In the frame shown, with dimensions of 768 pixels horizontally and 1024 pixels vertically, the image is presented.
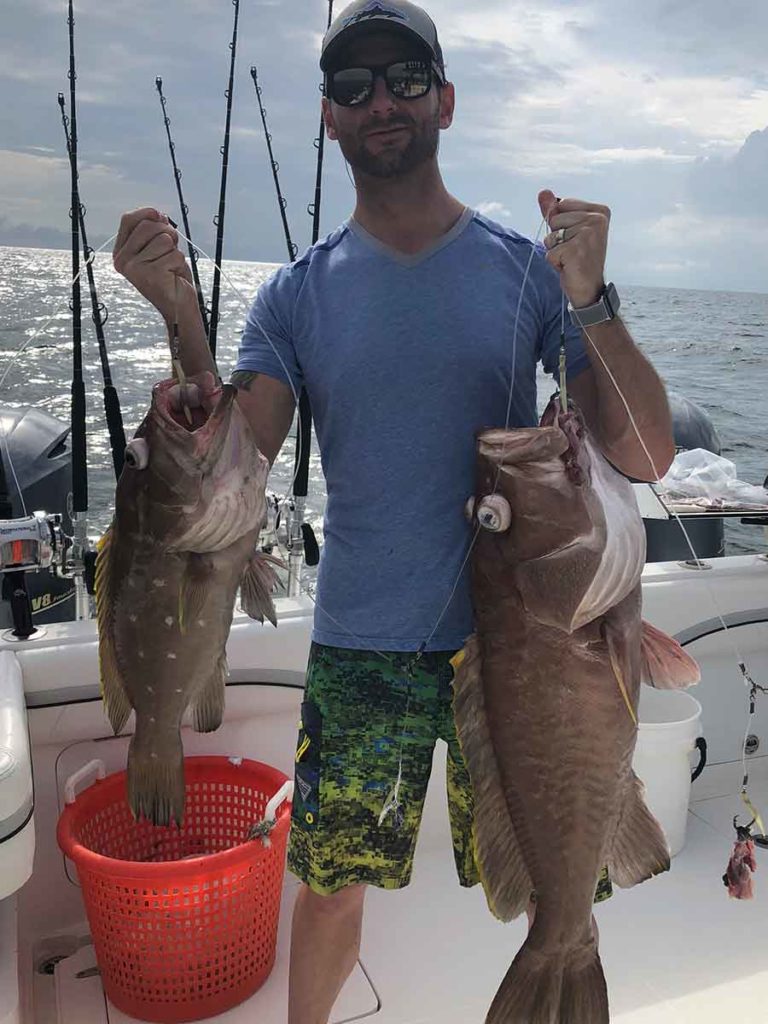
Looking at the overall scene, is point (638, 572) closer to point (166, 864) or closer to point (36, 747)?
point (166, 864)

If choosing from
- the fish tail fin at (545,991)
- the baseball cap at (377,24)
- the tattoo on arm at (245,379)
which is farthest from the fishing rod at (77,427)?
the fish tail fin at (545,991)

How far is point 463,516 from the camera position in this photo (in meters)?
1.92

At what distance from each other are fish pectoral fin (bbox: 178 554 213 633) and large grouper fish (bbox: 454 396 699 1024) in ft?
1.52

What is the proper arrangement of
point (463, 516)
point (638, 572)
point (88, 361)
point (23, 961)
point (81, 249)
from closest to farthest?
point (638, 572) < point (463, 516) < point (23, 961) < point (81, 249) < point (88, 361)

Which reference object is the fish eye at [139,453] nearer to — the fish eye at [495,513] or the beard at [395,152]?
the fish eye at [495,513]

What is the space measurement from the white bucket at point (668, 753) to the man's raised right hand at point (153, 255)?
2.18 m

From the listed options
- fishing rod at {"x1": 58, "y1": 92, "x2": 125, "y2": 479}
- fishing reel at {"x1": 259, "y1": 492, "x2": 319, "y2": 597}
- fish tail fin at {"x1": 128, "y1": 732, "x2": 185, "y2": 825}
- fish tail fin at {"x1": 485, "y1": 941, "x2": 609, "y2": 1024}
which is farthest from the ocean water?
fish tail fin at {"x1": 485, "y1": 941, "x2": 609, "y2": 1024}

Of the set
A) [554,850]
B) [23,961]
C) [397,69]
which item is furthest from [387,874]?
[397,69]

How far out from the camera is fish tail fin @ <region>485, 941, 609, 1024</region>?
163 cm

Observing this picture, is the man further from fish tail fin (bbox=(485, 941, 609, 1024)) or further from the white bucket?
the white bucket

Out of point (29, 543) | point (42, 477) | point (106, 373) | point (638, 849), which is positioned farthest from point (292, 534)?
point (42, 477)

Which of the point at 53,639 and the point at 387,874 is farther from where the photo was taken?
the point at 53,639

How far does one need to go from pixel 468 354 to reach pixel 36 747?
1808 mm

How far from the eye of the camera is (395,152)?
73.3 inches
